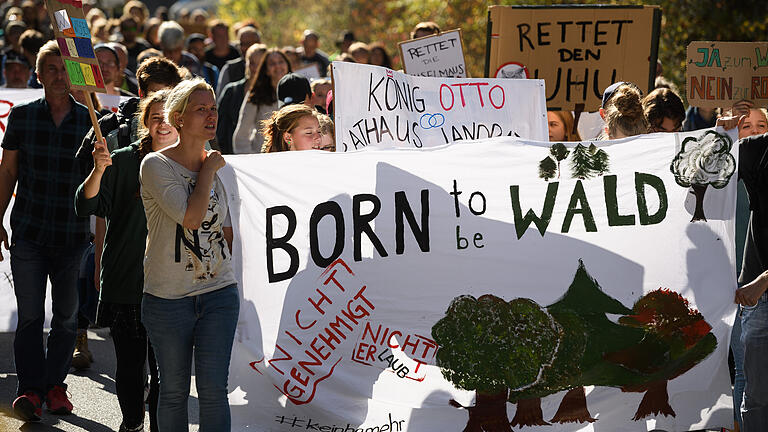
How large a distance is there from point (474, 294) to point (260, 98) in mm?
4037

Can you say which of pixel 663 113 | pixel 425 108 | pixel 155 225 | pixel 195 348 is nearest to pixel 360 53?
pixel 425 108

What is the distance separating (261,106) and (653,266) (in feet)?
14.1

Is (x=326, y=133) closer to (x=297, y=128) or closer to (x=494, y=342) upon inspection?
(x=297, y=128)

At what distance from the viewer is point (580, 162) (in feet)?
17.9

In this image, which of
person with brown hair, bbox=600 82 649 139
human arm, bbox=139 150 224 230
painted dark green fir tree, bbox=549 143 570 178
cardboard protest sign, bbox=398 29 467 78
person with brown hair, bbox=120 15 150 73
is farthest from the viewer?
person with brown hair, bbox=120 15 150 73

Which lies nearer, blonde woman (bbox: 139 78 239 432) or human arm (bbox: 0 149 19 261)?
blonde woman (bbox: 139 78 239 432)

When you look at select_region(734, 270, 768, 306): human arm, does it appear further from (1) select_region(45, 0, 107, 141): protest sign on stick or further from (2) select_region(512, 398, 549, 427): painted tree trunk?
(1) select_region(45, 0, 107, 141): protest sign on stick

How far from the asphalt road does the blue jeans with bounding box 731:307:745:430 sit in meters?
2.79

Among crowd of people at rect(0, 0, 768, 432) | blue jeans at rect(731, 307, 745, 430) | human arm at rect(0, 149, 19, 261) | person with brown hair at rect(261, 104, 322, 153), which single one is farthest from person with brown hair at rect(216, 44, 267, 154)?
blue jeans at rect(731, 307, 745, 430)

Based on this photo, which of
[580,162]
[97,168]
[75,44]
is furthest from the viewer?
[580,162]

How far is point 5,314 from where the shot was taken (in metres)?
7.25

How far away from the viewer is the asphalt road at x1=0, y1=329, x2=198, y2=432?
19.3ft

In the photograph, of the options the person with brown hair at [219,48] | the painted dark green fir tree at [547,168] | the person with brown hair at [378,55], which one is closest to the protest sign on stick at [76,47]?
the painted dark green fir tree at [547,168]

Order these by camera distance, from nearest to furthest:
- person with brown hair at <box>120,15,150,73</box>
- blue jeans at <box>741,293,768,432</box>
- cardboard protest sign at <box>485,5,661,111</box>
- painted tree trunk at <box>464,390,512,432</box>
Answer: blue jeans at <box>741,293,768,432</box>, painted tree trunk at <box>464,390,512,432</box>, cardboard protest sign at <box>485,5,661,111</box>, person with brown hair at <box>120,15,150,73</box>
